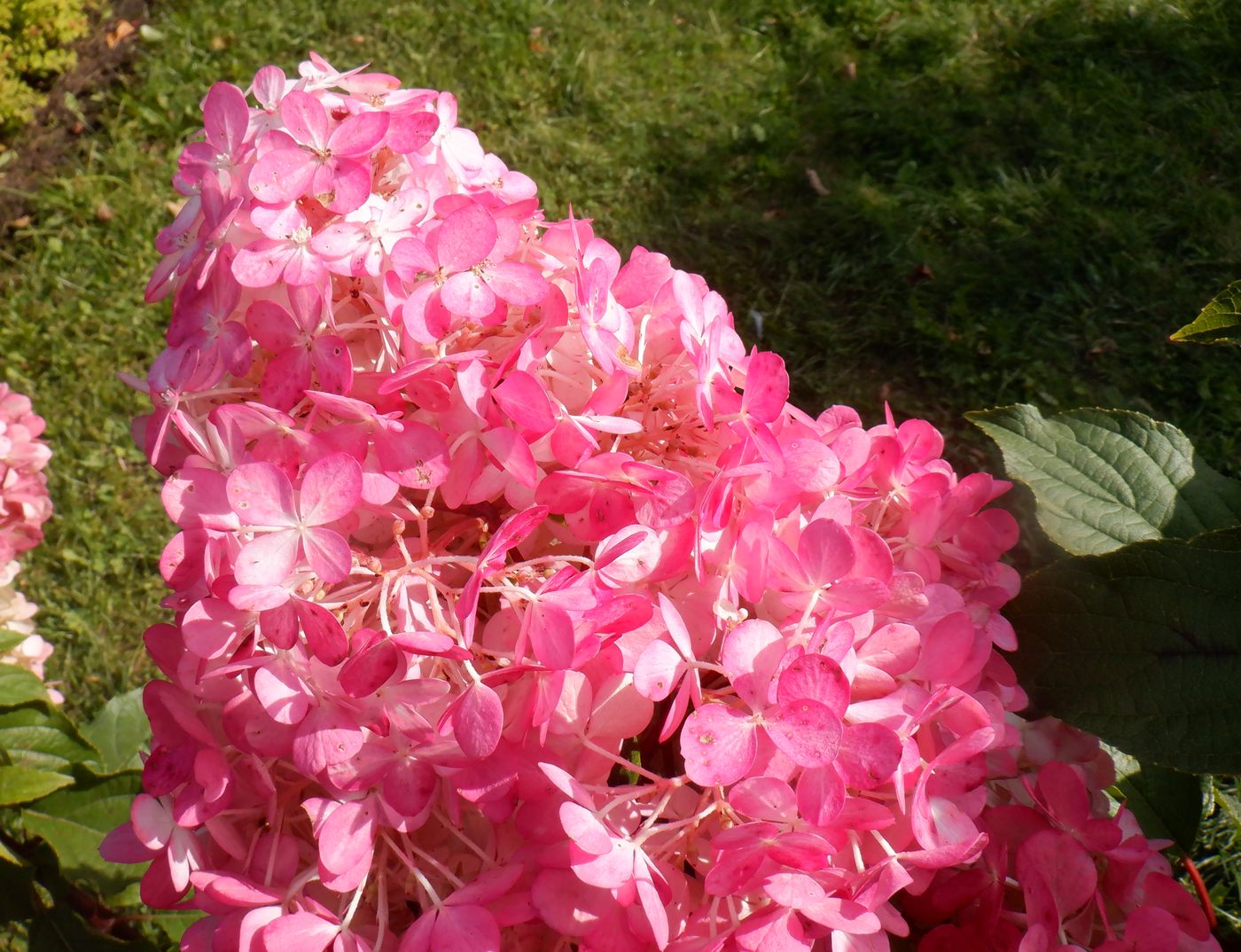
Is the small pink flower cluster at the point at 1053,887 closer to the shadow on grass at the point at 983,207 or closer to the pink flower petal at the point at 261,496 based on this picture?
the pink flower petal at the point at 261,496

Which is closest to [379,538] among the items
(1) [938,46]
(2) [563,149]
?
(2) [563,149]

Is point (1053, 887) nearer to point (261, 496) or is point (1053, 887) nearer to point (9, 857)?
point (261, 496)

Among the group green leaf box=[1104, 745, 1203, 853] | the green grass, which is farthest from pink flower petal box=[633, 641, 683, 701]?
the green grass

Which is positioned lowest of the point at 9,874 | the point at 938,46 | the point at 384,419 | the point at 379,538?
the point at 9,874

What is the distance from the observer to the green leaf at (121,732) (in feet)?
5.82

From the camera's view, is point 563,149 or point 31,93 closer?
point 563,149

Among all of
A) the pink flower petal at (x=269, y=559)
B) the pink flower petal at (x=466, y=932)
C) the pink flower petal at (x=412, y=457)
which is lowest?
the pink flower petal at (x=466, y=932)

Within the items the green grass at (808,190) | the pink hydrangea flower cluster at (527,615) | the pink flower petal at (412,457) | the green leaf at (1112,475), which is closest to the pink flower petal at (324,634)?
the pink hydrangea flower cluster at (527,615)

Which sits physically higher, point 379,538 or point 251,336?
point 251,336

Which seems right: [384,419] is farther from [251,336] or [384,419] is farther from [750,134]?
[750,134]

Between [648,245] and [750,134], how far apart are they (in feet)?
1.96

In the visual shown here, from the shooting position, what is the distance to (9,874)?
1.39 meters

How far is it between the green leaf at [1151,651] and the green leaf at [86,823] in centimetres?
119

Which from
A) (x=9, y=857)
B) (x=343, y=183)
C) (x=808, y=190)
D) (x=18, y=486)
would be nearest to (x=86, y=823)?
(x=9, y=857)
